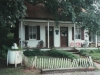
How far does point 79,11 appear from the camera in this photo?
1692 centimetres

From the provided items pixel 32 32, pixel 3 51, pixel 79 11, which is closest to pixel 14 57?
pixel 3 51

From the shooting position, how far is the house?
20312 mm

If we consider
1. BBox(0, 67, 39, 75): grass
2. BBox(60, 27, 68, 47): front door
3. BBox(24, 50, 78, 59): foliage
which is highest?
BBox(60, 27, 68, 47): front door

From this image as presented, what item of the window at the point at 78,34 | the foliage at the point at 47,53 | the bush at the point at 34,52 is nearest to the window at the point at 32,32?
the bush at the point at 34,52

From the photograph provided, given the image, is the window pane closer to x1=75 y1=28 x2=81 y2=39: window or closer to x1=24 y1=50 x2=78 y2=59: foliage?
x1=24 y1=50 x2=78 y2=59: foliage

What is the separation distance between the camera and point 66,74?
10.4 meters

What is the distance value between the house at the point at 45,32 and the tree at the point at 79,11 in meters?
3.11

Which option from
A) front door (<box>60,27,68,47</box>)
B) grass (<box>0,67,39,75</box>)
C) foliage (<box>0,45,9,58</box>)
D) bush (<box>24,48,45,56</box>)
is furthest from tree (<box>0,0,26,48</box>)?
front door (<box>60,27,68,47</box>)

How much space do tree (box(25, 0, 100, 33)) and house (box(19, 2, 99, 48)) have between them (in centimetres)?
311

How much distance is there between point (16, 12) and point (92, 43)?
50.6 feet

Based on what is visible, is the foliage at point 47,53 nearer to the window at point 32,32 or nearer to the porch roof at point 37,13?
the window at point 32,32

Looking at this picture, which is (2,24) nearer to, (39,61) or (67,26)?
(39,61)

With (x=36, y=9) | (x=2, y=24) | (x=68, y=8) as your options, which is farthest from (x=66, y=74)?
(x=36, y=9)

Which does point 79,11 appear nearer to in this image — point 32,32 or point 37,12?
point 37,12
